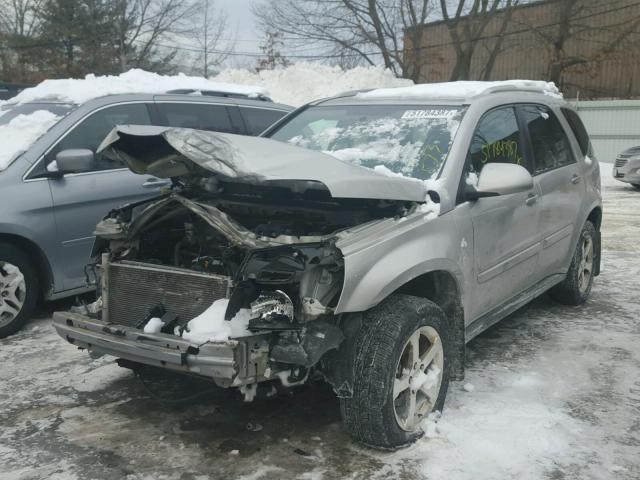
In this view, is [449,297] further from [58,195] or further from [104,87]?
[104,87]

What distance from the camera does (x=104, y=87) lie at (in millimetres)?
5828

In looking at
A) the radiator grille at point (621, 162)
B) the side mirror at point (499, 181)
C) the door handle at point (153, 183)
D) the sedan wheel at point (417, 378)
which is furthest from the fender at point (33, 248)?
the radiator grille at point (621, 162)

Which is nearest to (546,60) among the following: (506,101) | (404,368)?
(506,101)

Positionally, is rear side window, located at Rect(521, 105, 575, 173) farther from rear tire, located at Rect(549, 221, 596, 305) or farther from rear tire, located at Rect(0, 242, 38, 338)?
rear tire, located at Rect(0, 242, 38, 338)


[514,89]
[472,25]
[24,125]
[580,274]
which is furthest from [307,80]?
[514,89]

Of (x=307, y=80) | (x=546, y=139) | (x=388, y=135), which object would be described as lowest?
(x=546, y=139)

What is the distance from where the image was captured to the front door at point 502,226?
3824 millimetres

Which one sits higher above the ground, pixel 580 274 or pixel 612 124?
pixel 612 124

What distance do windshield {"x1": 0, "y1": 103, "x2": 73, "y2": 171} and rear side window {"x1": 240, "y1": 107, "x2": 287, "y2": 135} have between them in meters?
1.84

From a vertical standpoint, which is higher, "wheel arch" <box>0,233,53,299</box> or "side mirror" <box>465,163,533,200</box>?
"side mirror" <box>465,163,533,200</box>

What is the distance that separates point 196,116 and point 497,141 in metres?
3.17

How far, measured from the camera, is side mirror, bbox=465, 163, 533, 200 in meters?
3.60

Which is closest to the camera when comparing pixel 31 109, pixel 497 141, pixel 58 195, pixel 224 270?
pixel 224 270

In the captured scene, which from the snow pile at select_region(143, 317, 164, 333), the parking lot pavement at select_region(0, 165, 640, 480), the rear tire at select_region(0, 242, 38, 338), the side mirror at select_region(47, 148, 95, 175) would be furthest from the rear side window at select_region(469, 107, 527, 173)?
the rear tire at select_region(0, 242, 38, 338)
